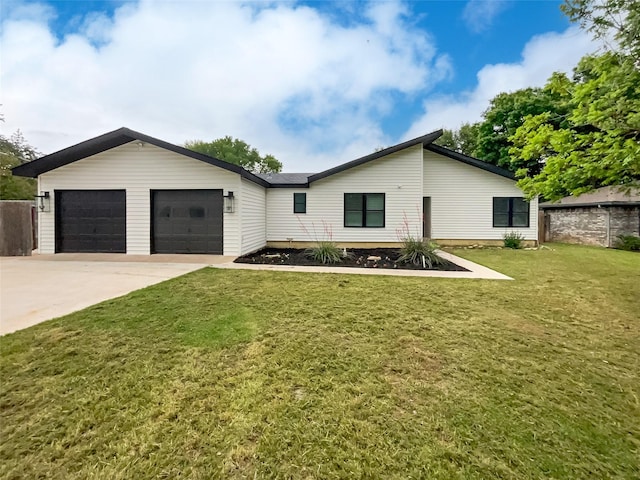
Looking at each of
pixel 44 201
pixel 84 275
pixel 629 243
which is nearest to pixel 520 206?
pixel 629 243

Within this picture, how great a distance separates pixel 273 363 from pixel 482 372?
6.30 feet

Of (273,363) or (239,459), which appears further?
(273,363)

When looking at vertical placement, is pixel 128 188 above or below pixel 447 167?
below

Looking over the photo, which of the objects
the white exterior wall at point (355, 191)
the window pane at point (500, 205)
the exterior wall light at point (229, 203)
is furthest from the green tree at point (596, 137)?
the window pane at point (500, 205)

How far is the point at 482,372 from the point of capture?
279 cm

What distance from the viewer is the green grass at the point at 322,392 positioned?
1.75 meters

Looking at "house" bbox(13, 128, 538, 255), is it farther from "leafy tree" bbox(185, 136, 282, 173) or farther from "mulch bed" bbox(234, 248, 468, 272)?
"leafy tree" bbox(185, 136, 282, 173)

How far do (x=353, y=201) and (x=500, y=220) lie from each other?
249 inches

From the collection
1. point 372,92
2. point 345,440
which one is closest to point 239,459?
point 345,440

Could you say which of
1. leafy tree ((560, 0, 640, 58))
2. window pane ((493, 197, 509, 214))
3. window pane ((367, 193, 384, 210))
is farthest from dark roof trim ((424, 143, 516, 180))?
leafy tree ((560, 0, 640, 58))

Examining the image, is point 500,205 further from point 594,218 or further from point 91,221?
point 91,221

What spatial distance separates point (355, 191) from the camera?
1205cm

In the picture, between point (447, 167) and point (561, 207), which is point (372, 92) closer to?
point (447, 167)

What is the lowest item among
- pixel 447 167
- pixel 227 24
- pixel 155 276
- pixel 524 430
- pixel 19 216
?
pixel 524 430
